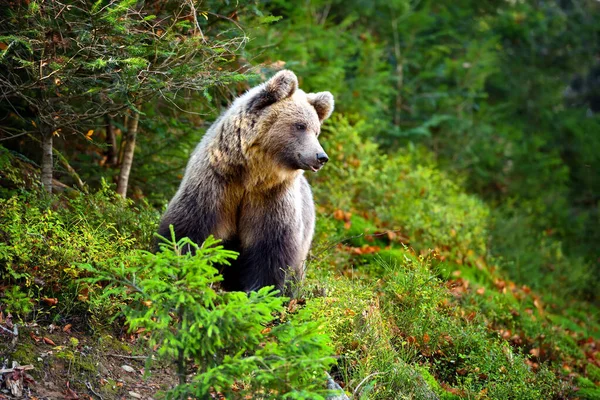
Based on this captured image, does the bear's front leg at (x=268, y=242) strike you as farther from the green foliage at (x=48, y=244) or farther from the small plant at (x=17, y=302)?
the small plant at (x=17, y=302)

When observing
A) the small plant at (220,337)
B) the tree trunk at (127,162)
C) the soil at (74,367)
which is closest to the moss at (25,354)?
the soil at (74,367)

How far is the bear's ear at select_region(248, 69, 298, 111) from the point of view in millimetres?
5988

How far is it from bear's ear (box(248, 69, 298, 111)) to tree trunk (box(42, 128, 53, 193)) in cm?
194

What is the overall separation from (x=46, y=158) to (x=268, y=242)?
224cm

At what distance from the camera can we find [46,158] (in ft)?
21.3

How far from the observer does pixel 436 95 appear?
13.7 meters

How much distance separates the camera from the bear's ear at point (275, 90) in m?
5.99

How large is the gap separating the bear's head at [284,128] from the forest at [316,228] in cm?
37

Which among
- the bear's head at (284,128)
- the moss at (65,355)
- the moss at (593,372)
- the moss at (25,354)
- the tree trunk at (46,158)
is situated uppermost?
the bear's head at (284,128)

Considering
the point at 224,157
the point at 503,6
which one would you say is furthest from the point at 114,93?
the point at 503,6

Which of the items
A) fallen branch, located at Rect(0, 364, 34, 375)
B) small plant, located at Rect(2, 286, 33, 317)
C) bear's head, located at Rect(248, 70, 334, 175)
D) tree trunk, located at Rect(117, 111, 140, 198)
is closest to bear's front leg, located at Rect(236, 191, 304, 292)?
bear's head, located at Rect(248, 70, 334, 175)

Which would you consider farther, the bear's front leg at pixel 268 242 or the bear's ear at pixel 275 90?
the bear's front leg at pixel 268 242

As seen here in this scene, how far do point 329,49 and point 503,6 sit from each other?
7.45 m

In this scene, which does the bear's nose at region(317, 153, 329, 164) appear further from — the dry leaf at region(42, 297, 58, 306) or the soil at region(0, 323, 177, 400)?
the dry leaf at region(42, 297, 58, 306)
